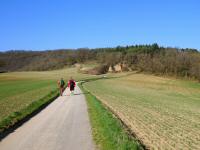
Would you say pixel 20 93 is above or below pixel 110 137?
below

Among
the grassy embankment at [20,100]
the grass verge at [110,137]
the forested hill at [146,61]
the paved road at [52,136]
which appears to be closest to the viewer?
the grass verge at [110,137]

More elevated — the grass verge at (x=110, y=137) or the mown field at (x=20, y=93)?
the grass verge at (x=110, y=137)

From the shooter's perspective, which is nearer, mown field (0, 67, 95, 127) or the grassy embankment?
the grassy embankment

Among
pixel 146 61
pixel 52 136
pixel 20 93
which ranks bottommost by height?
pixel 20 93

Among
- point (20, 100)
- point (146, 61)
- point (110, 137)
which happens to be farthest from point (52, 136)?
point (146, 61)

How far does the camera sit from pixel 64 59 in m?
193

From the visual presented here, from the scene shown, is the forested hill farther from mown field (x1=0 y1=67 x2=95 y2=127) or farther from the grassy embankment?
the grassy embankment

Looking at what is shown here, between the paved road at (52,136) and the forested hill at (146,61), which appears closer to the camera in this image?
the paved road at (52,136)

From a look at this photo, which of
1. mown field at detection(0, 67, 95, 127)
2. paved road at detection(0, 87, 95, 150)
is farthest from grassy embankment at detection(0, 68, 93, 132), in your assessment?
paved road at detection(0, 87, 95, 150)

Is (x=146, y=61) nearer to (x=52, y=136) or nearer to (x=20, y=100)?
(x=20, y=100)

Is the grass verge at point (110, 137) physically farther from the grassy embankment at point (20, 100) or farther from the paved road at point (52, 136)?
the grassy embankment at point (20, 100)

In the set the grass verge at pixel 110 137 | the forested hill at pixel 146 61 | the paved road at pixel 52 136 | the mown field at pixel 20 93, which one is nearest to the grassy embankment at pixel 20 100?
the mown field at pixel 20 93

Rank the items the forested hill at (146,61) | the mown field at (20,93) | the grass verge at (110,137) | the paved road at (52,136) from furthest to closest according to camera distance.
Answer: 1. the forested hill at (146,61)
2. the mown field at (20,93)
3. the paved road at (52,136)
4. the grass verge at (110,137)

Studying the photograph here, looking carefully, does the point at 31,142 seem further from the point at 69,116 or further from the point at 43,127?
the point at 69,116
